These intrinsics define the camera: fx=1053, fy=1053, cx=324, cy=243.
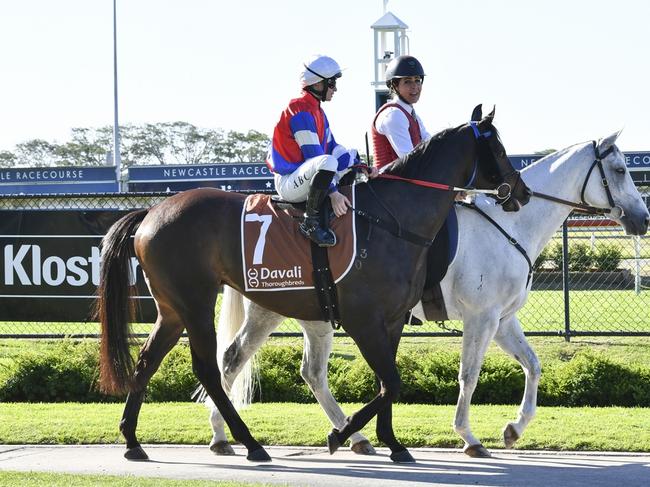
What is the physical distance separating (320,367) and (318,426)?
73 cm

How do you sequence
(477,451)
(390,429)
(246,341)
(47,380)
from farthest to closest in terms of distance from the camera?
(47,380), (246,341), (477,451), (390,429)

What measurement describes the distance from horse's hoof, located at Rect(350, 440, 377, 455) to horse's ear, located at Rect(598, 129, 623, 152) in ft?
8.72

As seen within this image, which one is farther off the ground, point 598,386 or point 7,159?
point 7,159

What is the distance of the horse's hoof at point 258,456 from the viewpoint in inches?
Result: 268

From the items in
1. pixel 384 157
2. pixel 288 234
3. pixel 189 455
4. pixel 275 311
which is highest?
pixel 384 157

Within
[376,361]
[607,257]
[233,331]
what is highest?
[607,257]

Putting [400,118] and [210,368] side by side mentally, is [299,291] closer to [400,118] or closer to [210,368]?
[210,368]

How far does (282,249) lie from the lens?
670cm

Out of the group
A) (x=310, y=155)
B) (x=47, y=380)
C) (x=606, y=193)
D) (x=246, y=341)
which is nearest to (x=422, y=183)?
(x=310, y=155)

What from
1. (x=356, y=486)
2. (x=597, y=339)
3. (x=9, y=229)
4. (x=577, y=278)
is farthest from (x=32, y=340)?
(x=577, y=278)

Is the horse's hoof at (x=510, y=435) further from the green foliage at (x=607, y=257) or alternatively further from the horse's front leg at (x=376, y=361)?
the green foliage at (x=607, y=257)

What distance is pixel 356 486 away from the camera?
6.01 metres

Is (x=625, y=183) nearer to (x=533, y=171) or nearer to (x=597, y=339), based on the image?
(x=533, y=171)

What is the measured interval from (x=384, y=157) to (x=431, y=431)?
2056 mm
